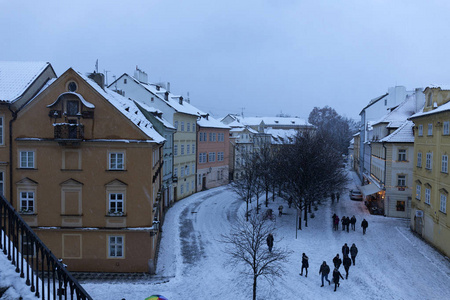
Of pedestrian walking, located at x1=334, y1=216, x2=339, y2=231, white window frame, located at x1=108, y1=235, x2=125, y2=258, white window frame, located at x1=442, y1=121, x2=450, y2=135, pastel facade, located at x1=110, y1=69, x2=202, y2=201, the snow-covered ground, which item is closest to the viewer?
the snow-covered ground

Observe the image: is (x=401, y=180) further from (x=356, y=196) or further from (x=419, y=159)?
(x=356, y=196)

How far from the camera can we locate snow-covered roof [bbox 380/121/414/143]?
35.9 meters

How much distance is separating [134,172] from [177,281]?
6501 millimetres

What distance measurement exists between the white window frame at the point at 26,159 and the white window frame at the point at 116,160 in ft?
14.3

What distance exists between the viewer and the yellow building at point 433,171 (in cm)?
2473

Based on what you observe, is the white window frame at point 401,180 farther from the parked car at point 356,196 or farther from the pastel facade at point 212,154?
the pastel facade at point 212,154

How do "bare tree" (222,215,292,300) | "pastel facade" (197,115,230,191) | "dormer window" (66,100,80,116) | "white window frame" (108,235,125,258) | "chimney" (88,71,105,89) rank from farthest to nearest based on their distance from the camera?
"pastel facade" (197,115,230,191)
"chimney" (88,71,105,89)
"white window frame" (108,235,125,258)
"dormer window" (66,100,80,116)
"bare tree" (222,215,292,300)

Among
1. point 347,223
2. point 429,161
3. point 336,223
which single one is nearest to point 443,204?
point 429,161

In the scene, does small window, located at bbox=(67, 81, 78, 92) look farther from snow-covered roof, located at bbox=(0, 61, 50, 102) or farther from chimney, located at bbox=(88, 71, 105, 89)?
chimney, located at bbox=(88, 71, 105, 89)

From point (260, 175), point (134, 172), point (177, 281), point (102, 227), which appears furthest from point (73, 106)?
point (260, 175)

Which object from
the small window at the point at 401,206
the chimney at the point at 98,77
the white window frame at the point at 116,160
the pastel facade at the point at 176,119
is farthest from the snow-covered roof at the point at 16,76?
the small window at the point at 401,206

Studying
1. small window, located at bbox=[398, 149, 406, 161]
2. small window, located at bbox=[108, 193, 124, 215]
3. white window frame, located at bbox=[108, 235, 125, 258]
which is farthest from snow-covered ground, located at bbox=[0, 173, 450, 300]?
small window, located at bbox=[398, 149, 406, 161]

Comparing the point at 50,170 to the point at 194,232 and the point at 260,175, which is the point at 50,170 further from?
the point at 260,175

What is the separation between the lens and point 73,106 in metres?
21.1
